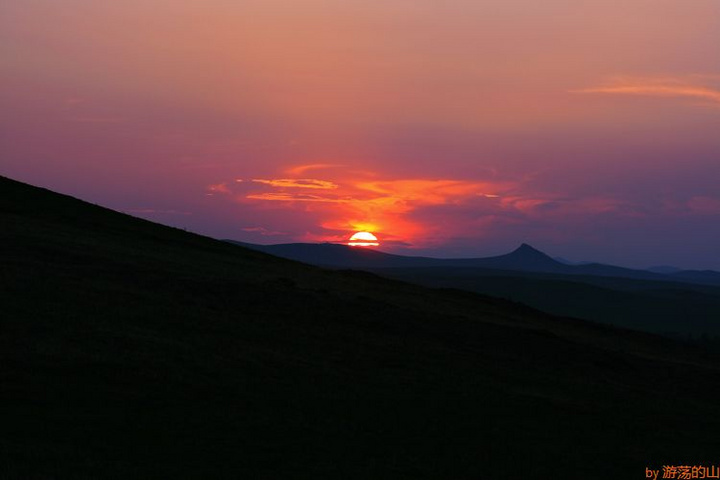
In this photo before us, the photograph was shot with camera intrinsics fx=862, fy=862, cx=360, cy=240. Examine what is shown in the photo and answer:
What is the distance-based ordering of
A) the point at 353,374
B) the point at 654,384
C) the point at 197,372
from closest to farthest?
1. the point at 197,372
2. the point at 353,374
3. the point at 654,384

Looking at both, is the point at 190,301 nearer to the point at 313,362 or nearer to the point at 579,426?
the point at 313,362

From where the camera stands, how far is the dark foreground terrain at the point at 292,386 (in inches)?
711

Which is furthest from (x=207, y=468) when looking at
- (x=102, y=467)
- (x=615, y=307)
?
(x=615, y=307)

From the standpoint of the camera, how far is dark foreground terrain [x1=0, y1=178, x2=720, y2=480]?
59.2 ft

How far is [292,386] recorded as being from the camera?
984 inches

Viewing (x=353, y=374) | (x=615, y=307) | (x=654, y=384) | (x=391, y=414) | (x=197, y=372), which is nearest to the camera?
(x=391, y=414)

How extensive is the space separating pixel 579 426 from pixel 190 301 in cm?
1820

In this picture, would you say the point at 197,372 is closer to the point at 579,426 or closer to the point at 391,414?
the point at 391,414

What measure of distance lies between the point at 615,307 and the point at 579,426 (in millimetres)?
94601

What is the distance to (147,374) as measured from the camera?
23609 millimetres

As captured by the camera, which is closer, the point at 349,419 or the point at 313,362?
the point at 349,419

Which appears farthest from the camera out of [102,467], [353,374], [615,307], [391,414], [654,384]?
[615,307]

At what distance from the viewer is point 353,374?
91.1ft

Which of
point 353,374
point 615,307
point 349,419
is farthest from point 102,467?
point 615,307
